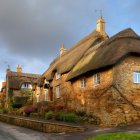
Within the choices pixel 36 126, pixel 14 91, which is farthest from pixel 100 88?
pixel 14 91

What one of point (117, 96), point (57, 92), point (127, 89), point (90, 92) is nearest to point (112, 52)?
point (127, 89)

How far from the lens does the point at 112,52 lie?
2688 cm

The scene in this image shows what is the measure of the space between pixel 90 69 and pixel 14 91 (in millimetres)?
31738

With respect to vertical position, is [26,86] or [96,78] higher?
[26,86]

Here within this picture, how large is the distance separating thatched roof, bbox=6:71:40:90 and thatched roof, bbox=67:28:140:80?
88.3 feet

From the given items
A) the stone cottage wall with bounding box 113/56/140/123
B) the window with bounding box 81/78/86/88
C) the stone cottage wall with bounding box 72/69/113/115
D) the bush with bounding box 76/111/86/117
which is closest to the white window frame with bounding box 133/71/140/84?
the stone cottage wall with bounding box 113/56/140/123

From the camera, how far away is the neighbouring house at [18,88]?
53.7 meters

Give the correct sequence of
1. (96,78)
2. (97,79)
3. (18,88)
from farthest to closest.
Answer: (18,88)
(96,78)
(97,79)

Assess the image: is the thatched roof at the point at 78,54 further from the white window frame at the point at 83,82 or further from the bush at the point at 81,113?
the bush at the point at 81,113

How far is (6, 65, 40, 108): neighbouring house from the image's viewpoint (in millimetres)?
53691

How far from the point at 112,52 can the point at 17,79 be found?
34775mm

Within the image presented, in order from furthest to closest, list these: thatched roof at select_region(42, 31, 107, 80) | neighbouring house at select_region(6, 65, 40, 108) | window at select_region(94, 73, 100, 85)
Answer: neighbouring house at select_region(6, 65, 40, 108) → thatched roof at select_region(42, 31, 107, 80) → window at select_region(94, 73, 100, 85)

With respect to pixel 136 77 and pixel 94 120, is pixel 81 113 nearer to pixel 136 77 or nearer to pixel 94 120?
pixel 94 120

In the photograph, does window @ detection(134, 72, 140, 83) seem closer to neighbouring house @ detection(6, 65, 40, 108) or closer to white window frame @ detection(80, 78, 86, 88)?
white window frame @ detection(80, 78, 86, 88)
